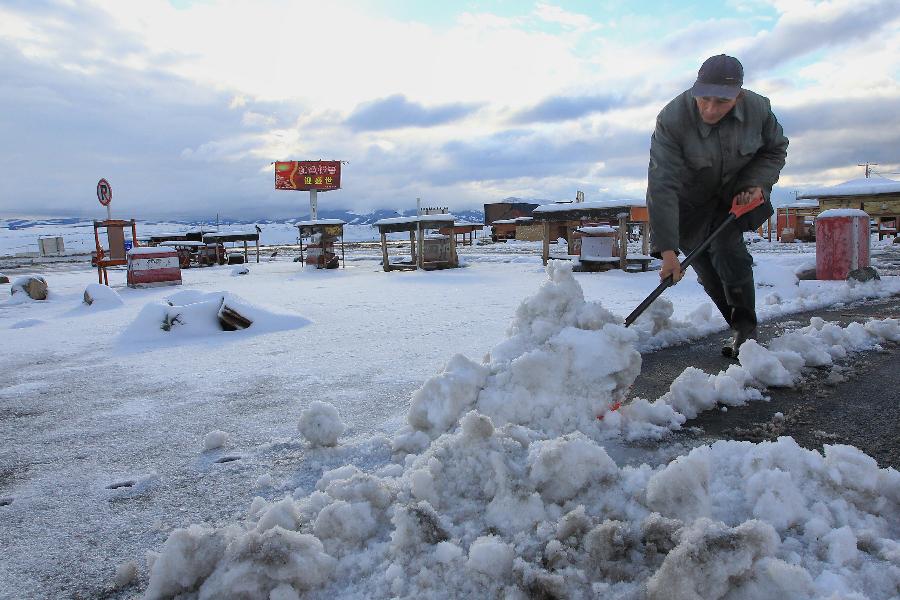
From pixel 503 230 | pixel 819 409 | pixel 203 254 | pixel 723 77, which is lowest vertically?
pixel 819 409

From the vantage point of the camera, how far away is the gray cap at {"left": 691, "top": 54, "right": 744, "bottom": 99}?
2680mm

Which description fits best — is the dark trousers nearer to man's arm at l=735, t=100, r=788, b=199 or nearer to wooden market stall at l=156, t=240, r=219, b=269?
man's arm at l=735, t=100, r=788, b=199

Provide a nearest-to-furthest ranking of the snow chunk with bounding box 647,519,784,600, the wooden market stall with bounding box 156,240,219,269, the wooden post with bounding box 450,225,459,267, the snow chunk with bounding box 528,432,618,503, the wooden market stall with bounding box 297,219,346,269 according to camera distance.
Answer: the snow chunk with bounding box 647,519,784,600 → the snow chunk with bounding box 528,432,618,503 → the wooden post with bounding box 450,225,459,267 → the wooden market stall with bounding box 297,219,346,269 → the wooden market stall with bounding box 156,240,219,269

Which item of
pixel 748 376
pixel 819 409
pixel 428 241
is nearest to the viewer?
pixel 819 409

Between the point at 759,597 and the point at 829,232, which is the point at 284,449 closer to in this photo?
the point at 759,597

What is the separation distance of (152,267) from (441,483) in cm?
1184

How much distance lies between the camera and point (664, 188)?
2.94 meters

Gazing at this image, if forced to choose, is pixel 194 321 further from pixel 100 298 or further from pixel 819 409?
pixel 819 409

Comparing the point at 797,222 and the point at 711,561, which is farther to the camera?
the point at 797,222

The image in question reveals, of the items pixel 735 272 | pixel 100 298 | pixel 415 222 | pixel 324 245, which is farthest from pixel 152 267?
pixel 735 272

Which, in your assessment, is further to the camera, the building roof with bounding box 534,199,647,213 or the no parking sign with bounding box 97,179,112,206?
the building roof with bounding box 534,199,647,213

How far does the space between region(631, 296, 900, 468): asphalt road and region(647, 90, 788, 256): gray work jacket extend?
0.71 meters

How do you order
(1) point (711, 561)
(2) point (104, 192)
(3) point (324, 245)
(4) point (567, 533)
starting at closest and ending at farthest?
1. (1) point (711, 561)
2. (4) point (567, 533)
3. (2) point (104, 192)
4. (3) point (324, 245)

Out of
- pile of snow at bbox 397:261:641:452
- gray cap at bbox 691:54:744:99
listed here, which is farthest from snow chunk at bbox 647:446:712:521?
gray cap at bbox 691:54:744:99
